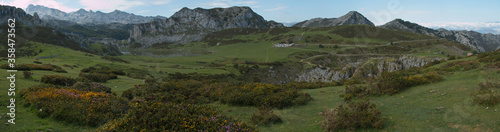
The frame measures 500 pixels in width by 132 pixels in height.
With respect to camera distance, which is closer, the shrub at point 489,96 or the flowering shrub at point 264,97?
the shrub at point 489,96

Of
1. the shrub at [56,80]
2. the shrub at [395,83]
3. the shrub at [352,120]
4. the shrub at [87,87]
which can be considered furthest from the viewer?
the shrub at [56,80]

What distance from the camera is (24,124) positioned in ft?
29.8

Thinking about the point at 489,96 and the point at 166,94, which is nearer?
the point at 489,96

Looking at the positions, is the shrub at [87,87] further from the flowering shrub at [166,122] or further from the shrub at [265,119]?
the shrub at [265,119]

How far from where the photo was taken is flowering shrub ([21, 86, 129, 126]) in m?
10.4

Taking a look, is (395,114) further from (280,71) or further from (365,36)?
(365,36)

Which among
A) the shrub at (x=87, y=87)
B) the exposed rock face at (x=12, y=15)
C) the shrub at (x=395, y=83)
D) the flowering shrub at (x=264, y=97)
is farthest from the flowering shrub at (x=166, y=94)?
the exposed rock face at (x=12, y=15)

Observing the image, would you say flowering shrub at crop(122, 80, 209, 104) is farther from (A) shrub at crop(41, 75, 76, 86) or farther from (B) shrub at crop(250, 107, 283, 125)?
(B) shrub at crop(250, 107, 283, 125)

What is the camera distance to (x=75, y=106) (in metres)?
11.0

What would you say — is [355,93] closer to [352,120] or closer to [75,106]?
[352,120]

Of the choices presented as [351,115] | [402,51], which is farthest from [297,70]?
[351,115]

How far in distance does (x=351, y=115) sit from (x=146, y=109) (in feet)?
24.5

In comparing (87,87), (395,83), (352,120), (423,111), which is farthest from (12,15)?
(423,111)

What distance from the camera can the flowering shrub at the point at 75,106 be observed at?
34.0ft
